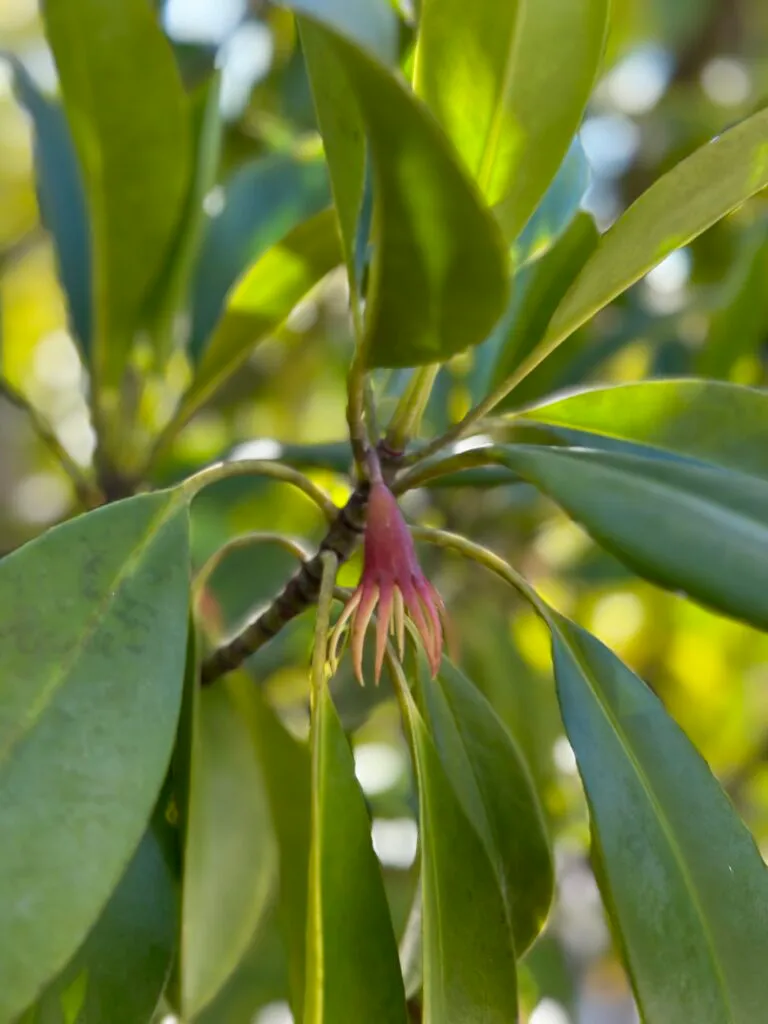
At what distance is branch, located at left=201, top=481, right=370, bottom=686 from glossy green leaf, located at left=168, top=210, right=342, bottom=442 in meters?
0.25

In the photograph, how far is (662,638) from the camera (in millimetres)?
1530

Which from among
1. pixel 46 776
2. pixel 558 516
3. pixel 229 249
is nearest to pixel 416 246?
pixel 46 776

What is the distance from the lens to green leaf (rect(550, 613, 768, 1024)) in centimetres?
41

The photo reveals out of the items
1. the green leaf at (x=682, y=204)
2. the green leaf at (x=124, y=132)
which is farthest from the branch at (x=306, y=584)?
the green leaf at (x=124, y=132)

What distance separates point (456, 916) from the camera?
1.42 feet

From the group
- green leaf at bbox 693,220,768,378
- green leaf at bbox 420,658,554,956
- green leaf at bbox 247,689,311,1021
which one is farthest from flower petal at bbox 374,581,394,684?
green leaf at bbox 693,220,768,378

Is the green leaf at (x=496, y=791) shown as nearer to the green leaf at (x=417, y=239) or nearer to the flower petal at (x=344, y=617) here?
the flower petal at (x=344, y=617)

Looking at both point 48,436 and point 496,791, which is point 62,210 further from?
point 496,791

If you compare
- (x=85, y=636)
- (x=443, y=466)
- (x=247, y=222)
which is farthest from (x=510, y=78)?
(x=247, y=222)

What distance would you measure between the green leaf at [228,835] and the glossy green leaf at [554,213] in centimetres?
31

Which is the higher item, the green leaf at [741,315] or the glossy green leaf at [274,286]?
the green leaf at [741,315]

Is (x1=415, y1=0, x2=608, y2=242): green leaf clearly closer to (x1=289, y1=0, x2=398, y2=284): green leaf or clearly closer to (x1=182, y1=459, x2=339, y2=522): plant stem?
(x1=289, y1=0, x2=398, y2=284): green leaf

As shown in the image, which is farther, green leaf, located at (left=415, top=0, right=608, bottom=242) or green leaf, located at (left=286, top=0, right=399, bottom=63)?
green leaf, located at (left=415, top=0, right=608, bottom=242)

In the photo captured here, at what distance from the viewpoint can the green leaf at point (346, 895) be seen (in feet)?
1.25
